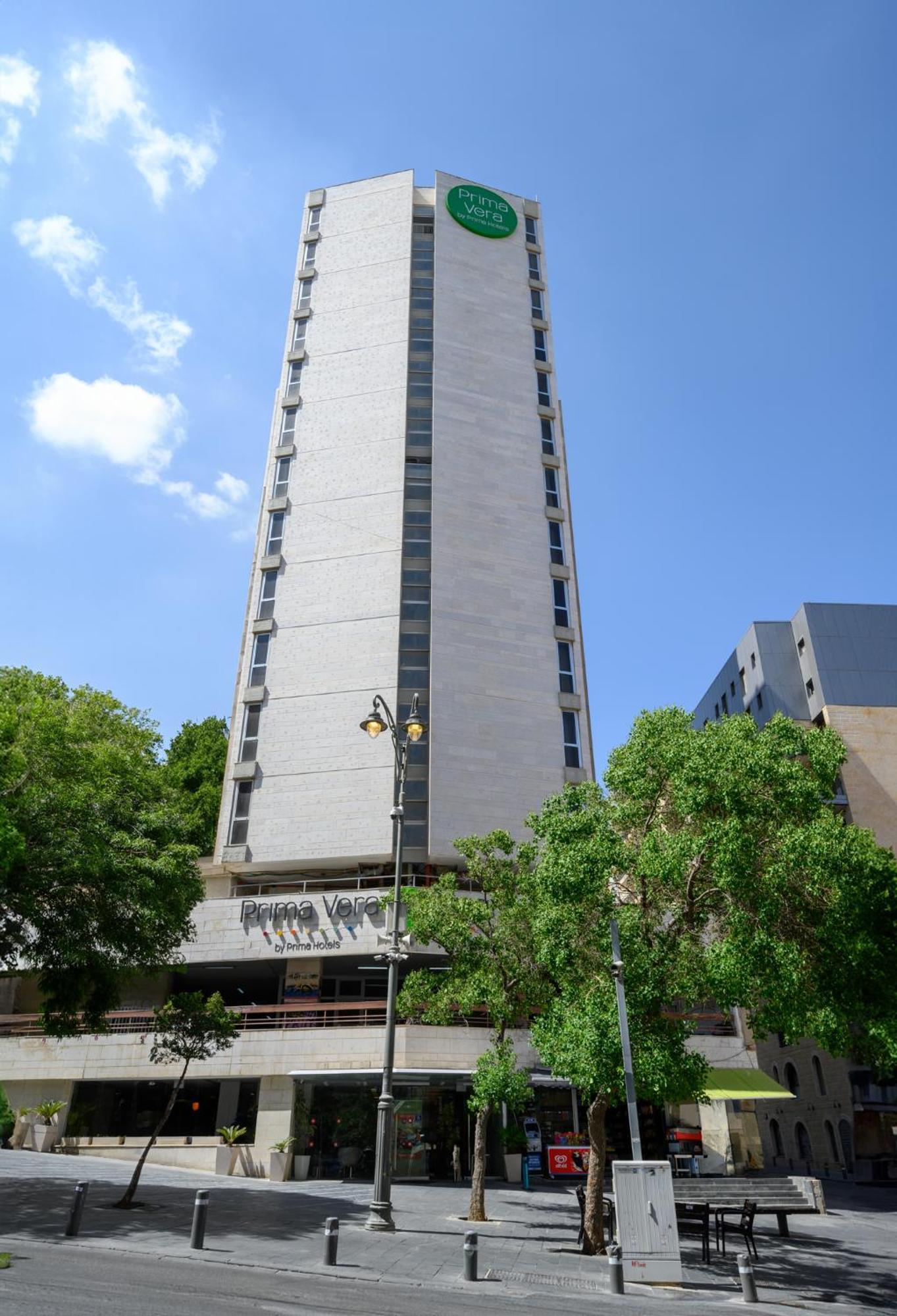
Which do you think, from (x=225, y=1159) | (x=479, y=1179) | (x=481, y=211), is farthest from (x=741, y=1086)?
(x=481, y=211)

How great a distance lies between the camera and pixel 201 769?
52938 millimetres

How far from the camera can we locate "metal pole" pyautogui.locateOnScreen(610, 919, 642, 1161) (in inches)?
554

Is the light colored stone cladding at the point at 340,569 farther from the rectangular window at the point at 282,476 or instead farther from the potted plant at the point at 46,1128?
the potted plant at the point at 46,1128

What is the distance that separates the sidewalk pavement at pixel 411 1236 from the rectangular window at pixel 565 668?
23736 mm

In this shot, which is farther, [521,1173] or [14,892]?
[521,1173]

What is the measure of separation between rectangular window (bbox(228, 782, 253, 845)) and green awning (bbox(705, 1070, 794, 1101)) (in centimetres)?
2182

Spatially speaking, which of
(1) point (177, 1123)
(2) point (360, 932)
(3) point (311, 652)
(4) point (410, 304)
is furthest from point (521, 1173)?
(4) point (410, 304)

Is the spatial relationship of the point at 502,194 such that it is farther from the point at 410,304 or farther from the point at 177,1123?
the point at 177,1123

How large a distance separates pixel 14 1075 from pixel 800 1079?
Answer: 39364 mm

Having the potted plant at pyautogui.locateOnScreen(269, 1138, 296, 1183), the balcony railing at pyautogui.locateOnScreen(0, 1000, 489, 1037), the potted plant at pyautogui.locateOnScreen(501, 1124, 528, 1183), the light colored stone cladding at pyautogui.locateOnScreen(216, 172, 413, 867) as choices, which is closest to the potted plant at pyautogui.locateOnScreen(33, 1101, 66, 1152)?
the balcony railing at pyautogui.locateOnScreen(0, 1000, 489, 1037)

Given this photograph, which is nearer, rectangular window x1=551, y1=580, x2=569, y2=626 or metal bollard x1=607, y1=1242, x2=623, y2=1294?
metal bollard x1=607, y1=1242, x2=623, y2=1294

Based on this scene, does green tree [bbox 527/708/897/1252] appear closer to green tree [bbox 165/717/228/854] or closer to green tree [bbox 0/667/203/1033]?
green tree [bbox 0/667/203/1033]

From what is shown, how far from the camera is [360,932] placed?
34438 mm

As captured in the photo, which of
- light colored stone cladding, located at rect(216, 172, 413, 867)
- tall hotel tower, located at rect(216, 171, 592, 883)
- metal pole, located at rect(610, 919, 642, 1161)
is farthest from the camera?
tall hotel tower, located at rect(216, 171, 592, 883)
